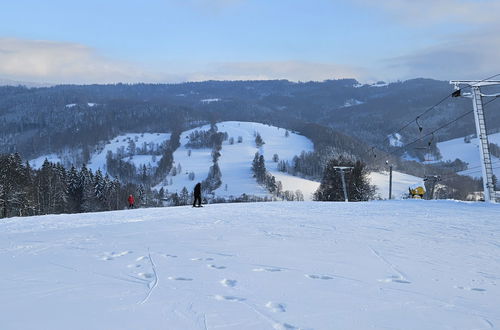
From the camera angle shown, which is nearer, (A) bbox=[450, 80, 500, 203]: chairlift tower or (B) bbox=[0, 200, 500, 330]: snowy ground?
(B) bbox=[0, 200, 500, 330]: snowy ground

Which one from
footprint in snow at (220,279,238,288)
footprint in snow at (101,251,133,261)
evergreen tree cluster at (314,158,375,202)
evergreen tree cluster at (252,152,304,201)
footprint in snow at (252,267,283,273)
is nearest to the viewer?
footprint in snow at (220,279,238,288)

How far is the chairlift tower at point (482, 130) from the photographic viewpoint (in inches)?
899

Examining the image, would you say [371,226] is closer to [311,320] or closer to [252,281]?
[252,281]

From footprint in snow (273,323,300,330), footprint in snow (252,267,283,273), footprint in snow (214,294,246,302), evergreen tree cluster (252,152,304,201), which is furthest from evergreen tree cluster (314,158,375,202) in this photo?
evergreen tree cluster (252,152,304,201)

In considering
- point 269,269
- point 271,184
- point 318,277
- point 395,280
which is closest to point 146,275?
point 269,269

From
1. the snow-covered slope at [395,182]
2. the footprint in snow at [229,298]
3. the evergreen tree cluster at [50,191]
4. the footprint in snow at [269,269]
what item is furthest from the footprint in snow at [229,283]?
the snow-covered slope at [395,182]

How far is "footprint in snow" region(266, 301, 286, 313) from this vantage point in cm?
587

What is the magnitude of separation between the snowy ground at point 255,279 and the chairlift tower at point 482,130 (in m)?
10.3

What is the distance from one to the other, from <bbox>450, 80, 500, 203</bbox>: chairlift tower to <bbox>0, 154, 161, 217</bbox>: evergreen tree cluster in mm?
44702

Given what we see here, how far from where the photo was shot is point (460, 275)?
7832 mm

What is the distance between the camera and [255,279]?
7.41m

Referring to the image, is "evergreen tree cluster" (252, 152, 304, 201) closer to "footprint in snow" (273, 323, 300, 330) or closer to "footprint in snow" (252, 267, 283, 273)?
"footprint in snow" (252, 267, 283, 273)

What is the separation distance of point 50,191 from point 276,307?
6658 cm

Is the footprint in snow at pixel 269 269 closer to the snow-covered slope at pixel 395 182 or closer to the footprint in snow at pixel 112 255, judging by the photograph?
the footprint in snow at pixel 112 255
